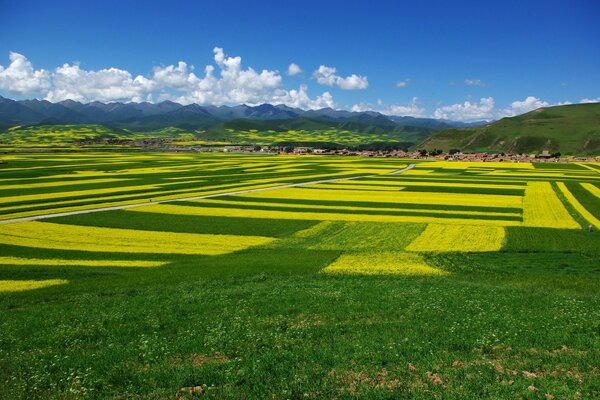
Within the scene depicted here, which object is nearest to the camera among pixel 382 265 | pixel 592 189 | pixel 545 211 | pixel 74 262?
A: pixel 382 265

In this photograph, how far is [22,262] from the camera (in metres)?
33.8

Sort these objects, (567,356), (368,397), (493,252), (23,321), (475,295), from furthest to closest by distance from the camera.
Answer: (493,252), (475,295), (23,321), (567,356), (368,397)

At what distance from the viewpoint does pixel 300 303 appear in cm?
2169

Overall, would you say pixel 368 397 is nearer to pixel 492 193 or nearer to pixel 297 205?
pixel 297 205

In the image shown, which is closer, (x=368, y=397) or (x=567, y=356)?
(x=368, y=397)

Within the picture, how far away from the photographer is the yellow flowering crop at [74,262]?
33078 millimetres

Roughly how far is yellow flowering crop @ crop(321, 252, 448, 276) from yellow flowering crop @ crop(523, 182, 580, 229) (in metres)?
20.9

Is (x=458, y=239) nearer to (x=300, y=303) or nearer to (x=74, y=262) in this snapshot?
(x=300, y=303)

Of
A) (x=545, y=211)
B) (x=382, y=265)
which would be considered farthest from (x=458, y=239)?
(x=545, y=211)

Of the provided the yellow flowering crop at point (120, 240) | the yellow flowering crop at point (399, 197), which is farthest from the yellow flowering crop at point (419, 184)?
the yellow flowering crop at point (120, 240)

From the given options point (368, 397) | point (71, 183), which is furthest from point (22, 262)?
point (71, 183)

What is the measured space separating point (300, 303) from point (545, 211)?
152ft

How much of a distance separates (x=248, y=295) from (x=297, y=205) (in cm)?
3963

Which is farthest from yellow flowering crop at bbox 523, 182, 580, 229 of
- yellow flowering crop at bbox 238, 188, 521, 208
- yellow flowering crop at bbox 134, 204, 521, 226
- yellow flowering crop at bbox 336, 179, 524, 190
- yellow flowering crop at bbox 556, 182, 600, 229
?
yellow flowering crop at bbox 336, 179, 524, 190
